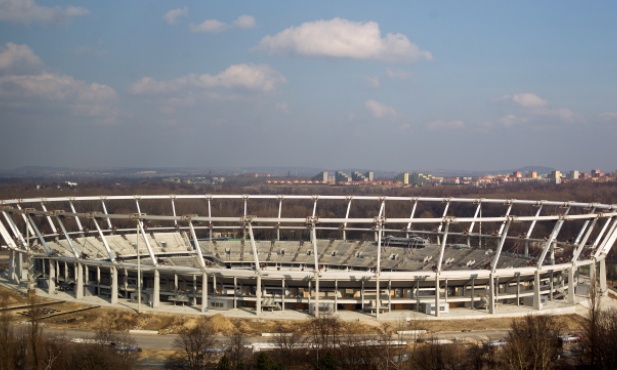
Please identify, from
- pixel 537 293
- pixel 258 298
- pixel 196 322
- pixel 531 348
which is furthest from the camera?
pixel 537 293

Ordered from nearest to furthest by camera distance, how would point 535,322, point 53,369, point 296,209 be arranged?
point 53,369, point 535,322, point 296,209

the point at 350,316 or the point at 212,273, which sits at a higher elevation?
the point at 212,273

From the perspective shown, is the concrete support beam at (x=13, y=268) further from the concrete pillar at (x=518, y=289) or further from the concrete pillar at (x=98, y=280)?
the concrete pillar at (x=518, y=289)

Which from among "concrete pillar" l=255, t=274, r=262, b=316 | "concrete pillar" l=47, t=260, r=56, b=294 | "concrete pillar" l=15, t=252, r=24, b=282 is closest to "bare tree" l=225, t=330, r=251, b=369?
"concrete pillar" l=255, t=274, r=262, b=316

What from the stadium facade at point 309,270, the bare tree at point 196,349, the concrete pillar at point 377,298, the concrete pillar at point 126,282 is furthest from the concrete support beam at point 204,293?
the concrete pillar at point 377,298

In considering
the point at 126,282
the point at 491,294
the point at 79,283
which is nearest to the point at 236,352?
the point at 126,282

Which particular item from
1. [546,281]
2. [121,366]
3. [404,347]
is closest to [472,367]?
[404,347]

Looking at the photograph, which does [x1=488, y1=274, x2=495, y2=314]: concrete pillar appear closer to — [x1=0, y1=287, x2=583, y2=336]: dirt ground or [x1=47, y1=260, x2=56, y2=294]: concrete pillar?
[x1=0, y1=287, x2=583, y2=336]: dirt ground

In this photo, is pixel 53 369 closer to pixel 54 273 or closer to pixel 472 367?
pixel 472 367

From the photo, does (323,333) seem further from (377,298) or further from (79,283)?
(79,283)
